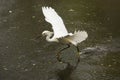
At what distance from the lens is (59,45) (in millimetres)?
11141

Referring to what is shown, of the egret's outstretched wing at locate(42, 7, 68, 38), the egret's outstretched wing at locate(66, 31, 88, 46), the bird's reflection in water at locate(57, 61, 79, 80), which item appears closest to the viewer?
the bird's reflection in water at locate(57, 61, 79, 80)

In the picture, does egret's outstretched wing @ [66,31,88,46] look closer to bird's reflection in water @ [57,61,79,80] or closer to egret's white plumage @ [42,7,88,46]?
egret's white plumage @ [42,7,88,46]

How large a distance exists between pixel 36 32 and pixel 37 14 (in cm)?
162

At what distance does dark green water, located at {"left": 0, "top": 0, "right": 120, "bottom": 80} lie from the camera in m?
9.57

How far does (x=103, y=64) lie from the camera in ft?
32.0

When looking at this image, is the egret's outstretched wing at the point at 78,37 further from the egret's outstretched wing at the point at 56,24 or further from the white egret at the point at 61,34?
the egret's outstretched wing at the point at 56,24

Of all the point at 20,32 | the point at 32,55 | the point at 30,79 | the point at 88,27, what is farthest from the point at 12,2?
the point at 30,79

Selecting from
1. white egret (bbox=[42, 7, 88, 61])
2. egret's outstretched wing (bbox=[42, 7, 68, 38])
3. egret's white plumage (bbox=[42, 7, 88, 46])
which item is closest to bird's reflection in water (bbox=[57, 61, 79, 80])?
white egret (bbox=[42, 7, 88, 61])

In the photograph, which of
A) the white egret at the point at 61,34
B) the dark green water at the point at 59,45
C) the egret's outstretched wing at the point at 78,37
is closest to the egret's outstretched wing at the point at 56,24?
the white egret at the point at 61,34

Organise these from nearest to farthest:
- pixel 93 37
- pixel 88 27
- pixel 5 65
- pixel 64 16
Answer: pixel 5 65, pixel 93 37, pixel 88 27, pixel 64 16

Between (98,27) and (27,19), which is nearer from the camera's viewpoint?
(98,27)

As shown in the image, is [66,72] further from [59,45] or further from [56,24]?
[59,45]

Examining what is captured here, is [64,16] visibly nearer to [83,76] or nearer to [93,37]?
[93,37]

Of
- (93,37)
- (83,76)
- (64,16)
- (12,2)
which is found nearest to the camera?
(83,76)
